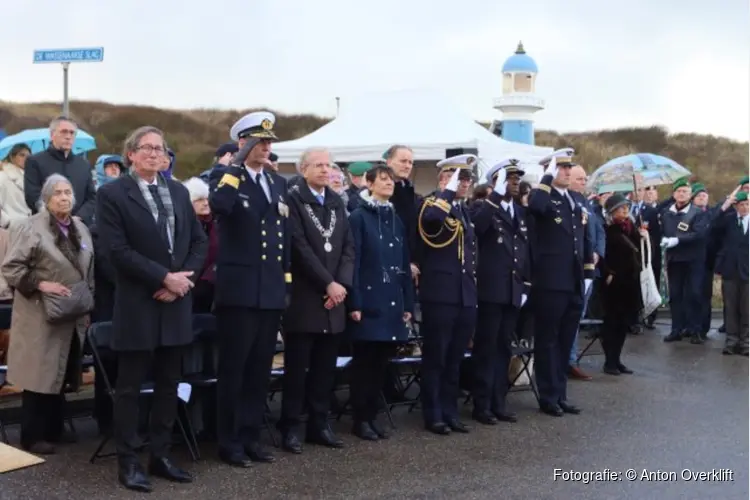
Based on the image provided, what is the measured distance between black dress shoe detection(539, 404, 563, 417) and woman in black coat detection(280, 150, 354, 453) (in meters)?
2.09

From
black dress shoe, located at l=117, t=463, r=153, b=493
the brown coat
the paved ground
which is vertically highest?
the brown coat

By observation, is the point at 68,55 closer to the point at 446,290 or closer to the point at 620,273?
the point at 446,290

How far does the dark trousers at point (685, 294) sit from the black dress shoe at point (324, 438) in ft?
25.2

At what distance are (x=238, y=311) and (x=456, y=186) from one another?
6.51ft

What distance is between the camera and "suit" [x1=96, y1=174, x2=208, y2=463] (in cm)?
535

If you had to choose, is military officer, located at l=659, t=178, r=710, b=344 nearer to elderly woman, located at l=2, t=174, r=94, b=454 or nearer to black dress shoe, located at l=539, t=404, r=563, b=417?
black dress shoe, located at l=539, t=404, r=563, b=417

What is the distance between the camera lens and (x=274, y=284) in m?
5.97

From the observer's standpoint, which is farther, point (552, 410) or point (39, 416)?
point (552, 410)

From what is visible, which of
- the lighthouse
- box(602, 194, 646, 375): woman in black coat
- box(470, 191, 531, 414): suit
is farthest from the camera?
the lighthouse

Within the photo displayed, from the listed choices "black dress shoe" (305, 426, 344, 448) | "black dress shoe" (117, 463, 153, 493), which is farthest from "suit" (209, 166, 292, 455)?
"black dress shoe" (117, 463, 153, 493)

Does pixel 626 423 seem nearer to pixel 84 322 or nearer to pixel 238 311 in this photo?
pixel 238 311

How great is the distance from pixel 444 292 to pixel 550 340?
139 centimetres

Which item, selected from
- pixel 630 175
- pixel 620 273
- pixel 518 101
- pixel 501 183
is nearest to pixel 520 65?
pixel 518 101

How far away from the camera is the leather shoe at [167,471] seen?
18.4 ft
